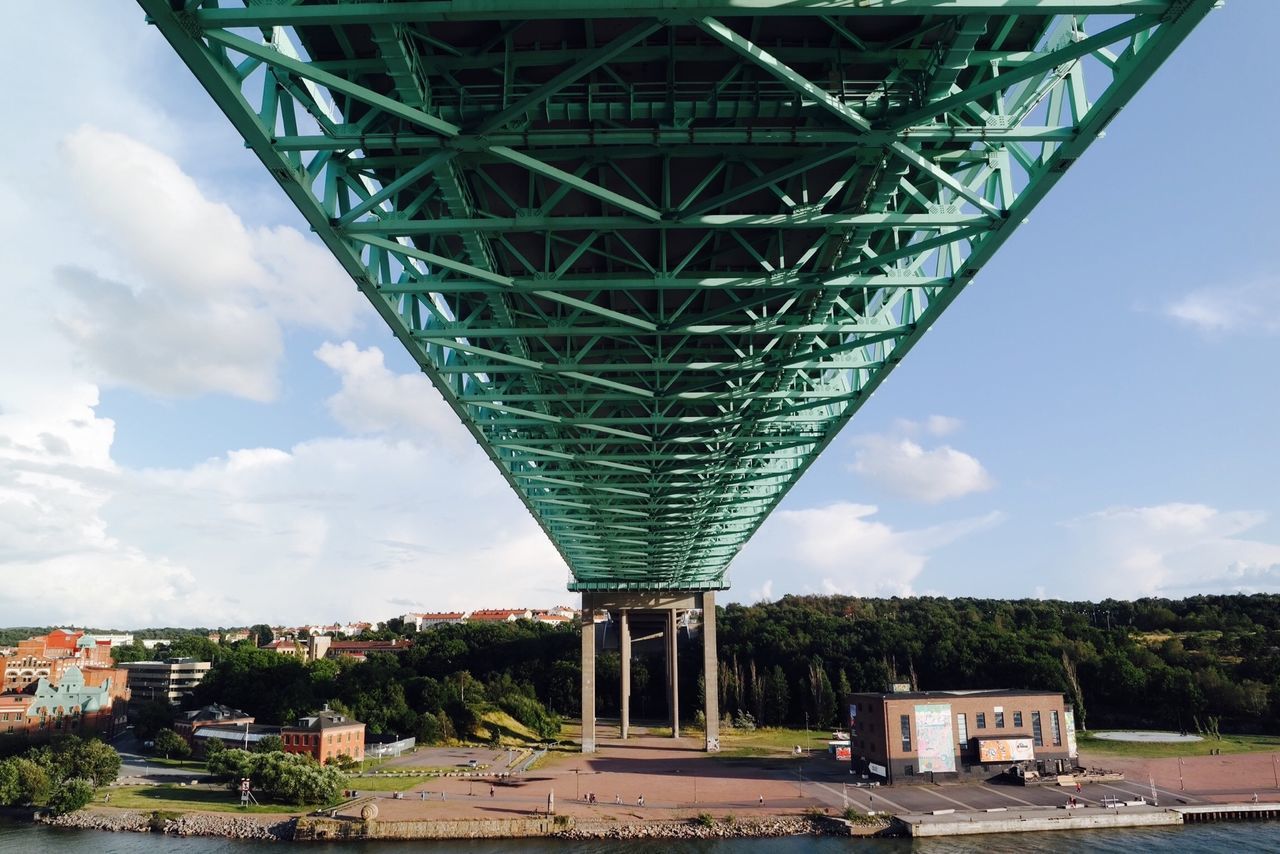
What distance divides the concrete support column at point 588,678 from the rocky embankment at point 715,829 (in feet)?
91.4

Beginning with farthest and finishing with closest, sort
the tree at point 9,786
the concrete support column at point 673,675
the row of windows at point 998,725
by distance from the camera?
the concrete support column at point 673,675 < the row of windows at point 998,725 < the tree at point 9,786

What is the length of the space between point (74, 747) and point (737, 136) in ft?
190

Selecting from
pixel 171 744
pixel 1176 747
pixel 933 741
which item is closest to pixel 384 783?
pixel 171 744

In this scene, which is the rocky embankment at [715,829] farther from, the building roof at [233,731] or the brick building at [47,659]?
the brick building at [47,659]

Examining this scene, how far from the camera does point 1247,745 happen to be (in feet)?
215

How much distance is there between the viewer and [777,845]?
39375 millimetres

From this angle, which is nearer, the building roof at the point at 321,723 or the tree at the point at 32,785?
the tree at the point at 32,785

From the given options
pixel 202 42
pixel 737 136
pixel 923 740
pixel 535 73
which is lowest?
pixel 923 740

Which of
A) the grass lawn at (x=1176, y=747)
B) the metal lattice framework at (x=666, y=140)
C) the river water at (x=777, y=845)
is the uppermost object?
the metal lattice framework at (x=666, y=140)

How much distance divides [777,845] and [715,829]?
10.9 feet

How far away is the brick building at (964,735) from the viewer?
163 feet

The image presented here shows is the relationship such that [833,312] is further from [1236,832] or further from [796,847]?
[1236,832]

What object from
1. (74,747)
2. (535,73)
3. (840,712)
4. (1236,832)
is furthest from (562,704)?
(535,73)

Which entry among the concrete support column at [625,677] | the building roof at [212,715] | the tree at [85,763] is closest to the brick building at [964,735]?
the concrete support column at [625,677]
